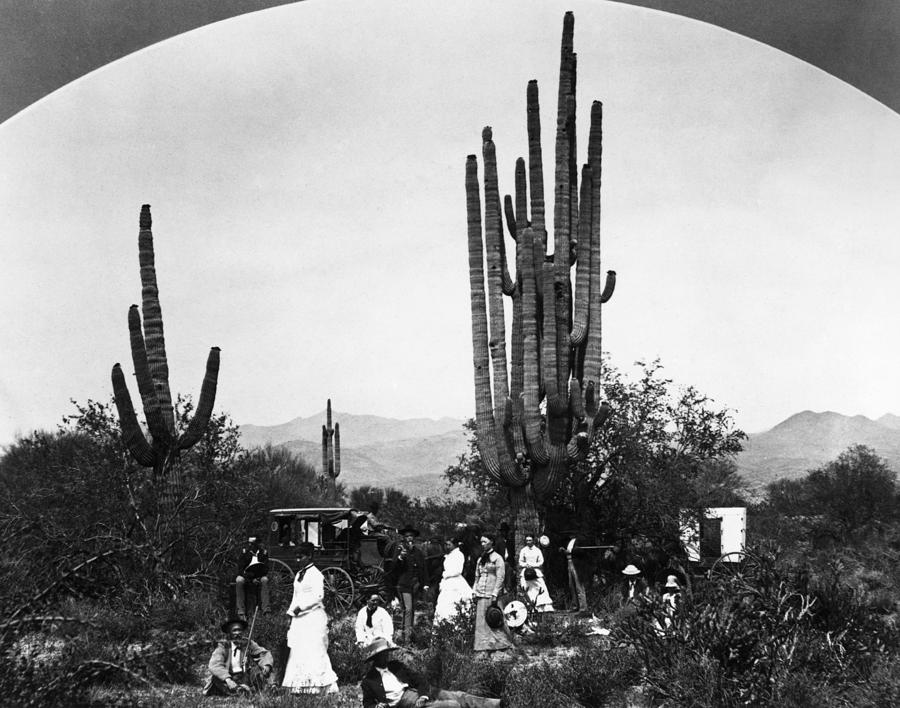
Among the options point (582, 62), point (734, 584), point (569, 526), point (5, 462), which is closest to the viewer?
point (734, 584)

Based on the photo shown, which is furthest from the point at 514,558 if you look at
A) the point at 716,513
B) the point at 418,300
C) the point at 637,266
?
the point at 418,300

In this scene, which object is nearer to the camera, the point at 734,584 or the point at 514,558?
the point at 734,584

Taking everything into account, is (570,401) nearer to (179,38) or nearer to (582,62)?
(582,62)

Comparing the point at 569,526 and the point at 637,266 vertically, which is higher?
the point at 637,266

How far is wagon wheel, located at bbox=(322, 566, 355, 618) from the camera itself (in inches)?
599

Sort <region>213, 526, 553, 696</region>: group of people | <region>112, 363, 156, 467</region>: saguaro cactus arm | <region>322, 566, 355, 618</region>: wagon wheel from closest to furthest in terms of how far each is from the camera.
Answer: <region>213, 526, 553, 696</region>: group of people
<region>112, 363, 156, 467</region>: saguaro cactus arm
<region>322, 566, 355, 618</region>: wagon wheel

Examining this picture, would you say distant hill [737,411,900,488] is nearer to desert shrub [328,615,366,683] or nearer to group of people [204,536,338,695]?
desert shrub [328,615,366,683]

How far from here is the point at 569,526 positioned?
60.8 feet

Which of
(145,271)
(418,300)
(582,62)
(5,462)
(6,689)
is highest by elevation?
(582,62)

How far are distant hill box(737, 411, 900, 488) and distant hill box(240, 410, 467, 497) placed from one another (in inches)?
874

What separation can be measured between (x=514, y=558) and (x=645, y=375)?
621 centimetres

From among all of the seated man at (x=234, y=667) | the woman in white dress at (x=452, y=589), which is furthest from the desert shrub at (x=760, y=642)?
the woman in white dress at (x=452, y=589)

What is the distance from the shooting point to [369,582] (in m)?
16.0

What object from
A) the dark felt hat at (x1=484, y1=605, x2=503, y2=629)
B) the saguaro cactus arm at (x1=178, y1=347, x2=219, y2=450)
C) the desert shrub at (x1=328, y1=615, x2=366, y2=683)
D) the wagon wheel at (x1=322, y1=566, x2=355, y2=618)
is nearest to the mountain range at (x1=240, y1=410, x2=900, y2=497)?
the wagon wheel at (x1=322, y1=566, x2=355, y2=618)
